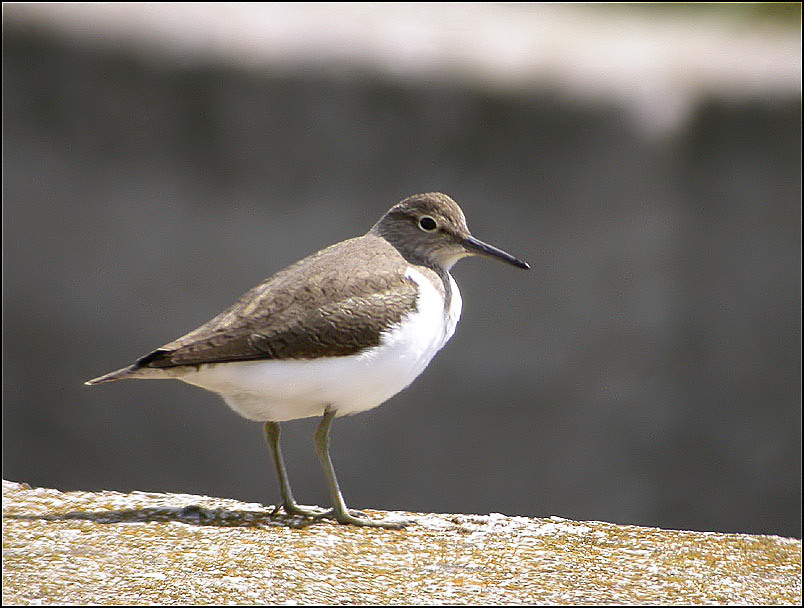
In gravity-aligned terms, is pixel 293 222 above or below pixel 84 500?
above

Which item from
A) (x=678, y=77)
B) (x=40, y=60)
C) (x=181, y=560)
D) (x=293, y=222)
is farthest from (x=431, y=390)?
(x=181, y=560)

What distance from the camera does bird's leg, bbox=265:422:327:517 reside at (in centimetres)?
531

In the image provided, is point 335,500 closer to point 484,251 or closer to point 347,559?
point 347,559

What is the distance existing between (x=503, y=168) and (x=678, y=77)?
2013 mm

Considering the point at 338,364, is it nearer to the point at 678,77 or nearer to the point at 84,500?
the point at 84,500

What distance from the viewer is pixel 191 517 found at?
16.9 ft

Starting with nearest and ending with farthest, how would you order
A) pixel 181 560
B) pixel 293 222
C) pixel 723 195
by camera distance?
pixel 181 560 < pixel 293 222 < pixel 723 195

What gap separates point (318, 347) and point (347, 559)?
94 centimetres

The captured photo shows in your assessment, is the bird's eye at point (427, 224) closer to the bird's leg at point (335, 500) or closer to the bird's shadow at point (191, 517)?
the bird's leg at point (335, 500)

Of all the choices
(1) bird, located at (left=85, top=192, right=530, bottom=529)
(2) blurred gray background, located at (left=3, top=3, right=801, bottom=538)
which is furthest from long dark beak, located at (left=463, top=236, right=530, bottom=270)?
(2) blurred gray background, located at (left=3, top=3, right=801, bottom=538)

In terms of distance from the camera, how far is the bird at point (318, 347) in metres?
4.98

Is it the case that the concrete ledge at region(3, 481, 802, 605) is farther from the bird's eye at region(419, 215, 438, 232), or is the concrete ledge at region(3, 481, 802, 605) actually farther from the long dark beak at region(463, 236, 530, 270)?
the bird's eye at region(419, 215, 438, 232)

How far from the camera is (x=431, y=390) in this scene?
9.83 metres

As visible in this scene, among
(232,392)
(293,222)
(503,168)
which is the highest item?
(503,168)
